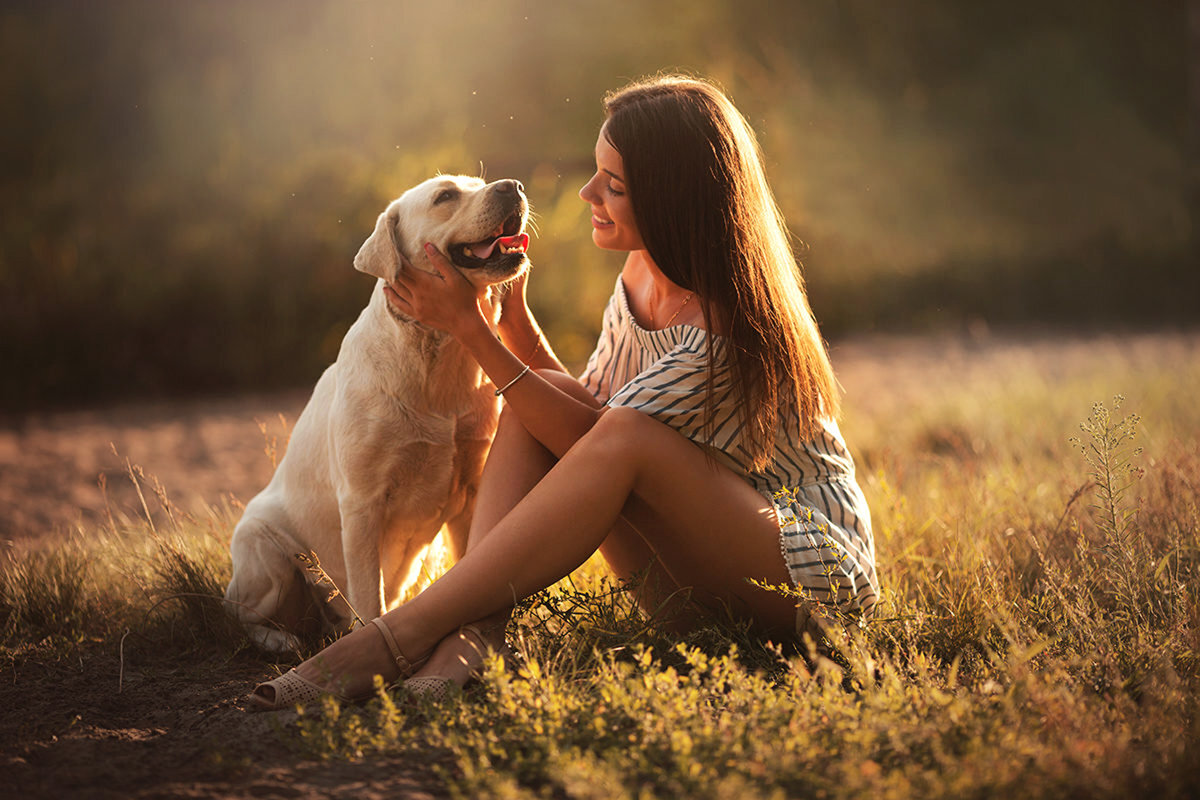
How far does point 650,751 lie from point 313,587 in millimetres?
1464

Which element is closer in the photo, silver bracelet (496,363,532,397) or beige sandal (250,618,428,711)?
beige sandal (250,618,428,711)

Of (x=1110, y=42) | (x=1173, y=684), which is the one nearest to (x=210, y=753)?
(x=1173, y=684)

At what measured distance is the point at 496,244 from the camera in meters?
2.81

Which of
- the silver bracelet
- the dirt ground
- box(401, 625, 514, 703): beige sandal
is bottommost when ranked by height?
the dirt ground

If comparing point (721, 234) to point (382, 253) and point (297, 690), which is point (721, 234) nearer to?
point (382, 253)

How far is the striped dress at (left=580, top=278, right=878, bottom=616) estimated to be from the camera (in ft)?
7.77

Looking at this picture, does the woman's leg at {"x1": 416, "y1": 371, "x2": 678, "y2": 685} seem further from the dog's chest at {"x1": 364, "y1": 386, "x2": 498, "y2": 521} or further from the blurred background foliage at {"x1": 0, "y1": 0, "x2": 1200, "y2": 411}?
the blurred background foliage at {"x1": 0, "y1": 0, "x2": 1200, "y2": 411}

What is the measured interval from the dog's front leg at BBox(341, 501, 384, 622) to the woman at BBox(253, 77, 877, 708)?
390 mm

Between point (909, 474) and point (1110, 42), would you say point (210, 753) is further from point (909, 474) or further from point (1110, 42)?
point (1110, 42)

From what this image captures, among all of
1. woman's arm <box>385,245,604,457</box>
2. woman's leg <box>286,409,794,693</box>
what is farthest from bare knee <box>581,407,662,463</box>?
woman's arm <box>385,245,604,457</box>

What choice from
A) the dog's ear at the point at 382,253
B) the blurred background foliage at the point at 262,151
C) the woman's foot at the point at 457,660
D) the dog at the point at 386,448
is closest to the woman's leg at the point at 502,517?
the woman's foot at the point at 457,660

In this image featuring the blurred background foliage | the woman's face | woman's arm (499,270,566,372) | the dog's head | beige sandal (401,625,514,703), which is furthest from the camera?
the blurred background foliage

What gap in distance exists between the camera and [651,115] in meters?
2.57

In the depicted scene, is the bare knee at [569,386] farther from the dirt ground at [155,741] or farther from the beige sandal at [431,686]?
the dirt ground at [155,741]
